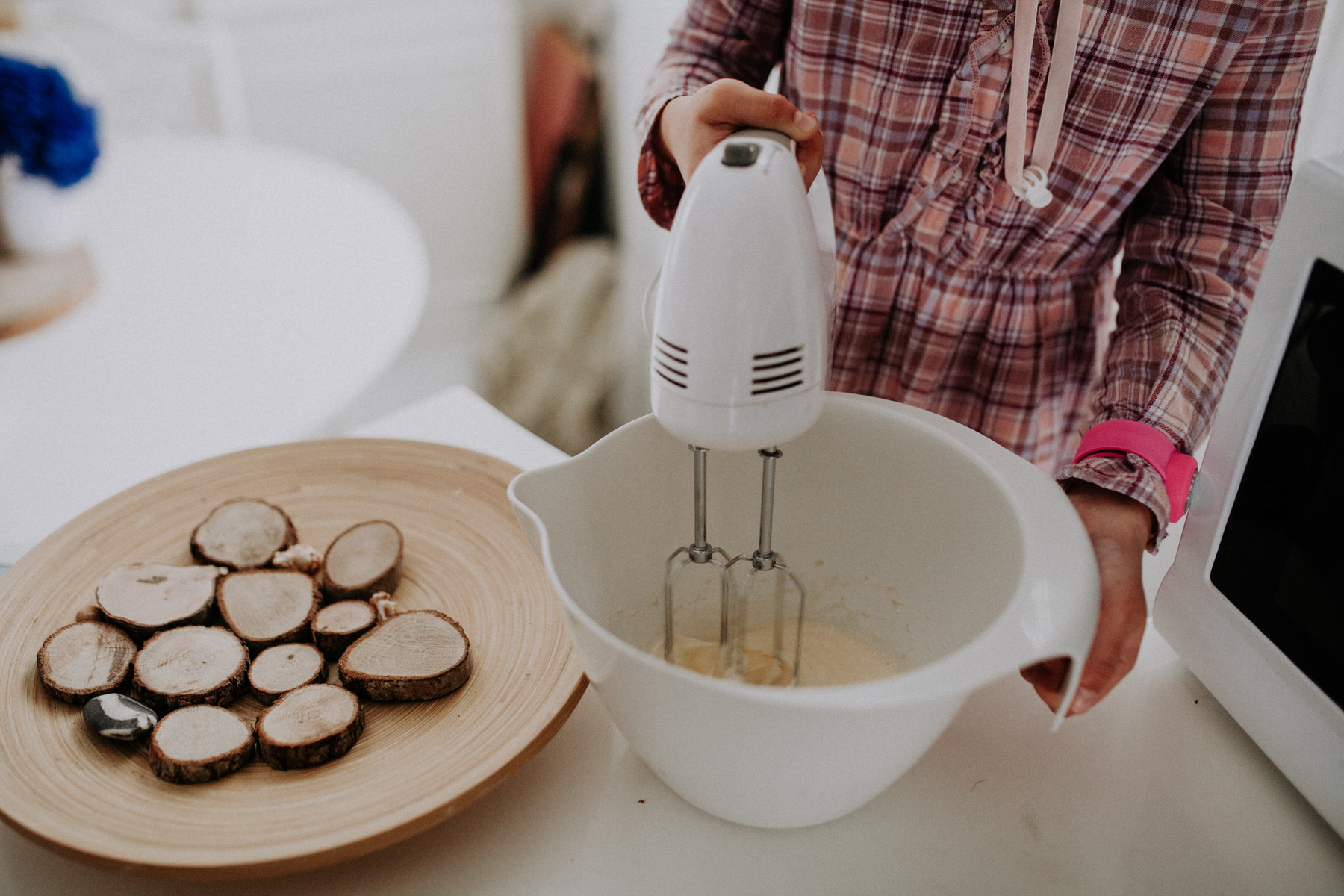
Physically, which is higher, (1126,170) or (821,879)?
(1126,170)

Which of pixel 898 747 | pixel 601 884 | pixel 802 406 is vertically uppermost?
pixel 802 406

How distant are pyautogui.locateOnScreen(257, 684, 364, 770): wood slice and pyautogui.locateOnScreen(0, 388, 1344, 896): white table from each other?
0.06 meters

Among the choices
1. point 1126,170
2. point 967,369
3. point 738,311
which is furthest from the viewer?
point 967,369

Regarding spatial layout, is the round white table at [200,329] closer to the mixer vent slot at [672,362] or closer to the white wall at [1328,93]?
the mixer vent slot at [672,362]

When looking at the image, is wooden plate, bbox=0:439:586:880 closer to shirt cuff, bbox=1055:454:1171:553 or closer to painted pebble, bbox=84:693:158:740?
painted pebble, bbox=84:693:158:740

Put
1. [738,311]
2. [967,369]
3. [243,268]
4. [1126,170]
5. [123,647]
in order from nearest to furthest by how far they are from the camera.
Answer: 1. [738,311]
2. [123,647]
3. [1126,170]
4. [967,369]
5. [243,268]

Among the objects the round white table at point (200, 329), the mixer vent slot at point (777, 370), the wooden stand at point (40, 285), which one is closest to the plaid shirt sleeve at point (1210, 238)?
the mixer vent slot at point (777, 370)

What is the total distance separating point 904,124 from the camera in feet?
2.36

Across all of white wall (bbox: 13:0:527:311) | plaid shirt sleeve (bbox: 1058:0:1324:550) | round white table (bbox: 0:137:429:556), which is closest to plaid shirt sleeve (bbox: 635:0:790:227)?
plaid shirt sleeve (bbox: 1058:0:1324:550)

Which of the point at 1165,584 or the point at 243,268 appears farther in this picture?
the point at 243,268

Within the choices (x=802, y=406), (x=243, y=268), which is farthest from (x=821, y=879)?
(x=243, y=268)

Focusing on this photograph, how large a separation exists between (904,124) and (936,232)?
9cm

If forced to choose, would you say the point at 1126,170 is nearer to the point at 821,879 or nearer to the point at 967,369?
the point at 967,369

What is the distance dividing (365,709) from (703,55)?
22.3 inches
